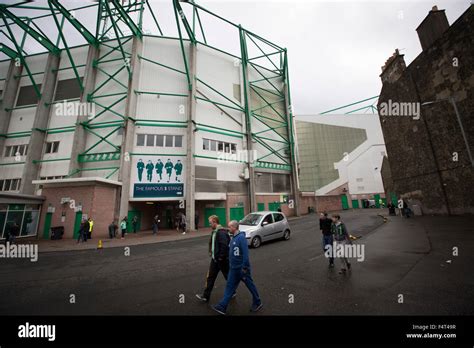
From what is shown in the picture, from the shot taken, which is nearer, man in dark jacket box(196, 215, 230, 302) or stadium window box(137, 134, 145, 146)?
man in dark jacket box(196, 215, 230, 302)

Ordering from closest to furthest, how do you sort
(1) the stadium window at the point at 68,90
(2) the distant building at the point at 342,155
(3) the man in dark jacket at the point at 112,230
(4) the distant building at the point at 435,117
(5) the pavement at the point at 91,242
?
(5) the pavement at the point at 91,242
(4) the distant building at the point at 435,117
(3) the man in dark jacket at the point at 112,230
(1) the stadium window at the point at 68,90
(2) the distant building at the point at 342,155

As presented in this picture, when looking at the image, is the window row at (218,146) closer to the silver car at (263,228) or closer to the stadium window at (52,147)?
the silver car at (263,228)

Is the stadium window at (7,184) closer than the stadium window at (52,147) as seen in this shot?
Yes

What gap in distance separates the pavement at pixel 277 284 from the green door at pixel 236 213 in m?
13.6

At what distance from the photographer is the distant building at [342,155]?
137 ft

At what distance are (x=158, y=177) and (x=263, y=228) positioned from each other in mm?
13644

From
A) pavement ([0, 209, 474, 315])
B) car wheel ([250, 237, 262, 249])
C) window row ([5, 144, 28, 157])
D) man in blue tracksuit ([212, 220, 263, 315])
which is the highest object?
window row ([5, 144, 28, 157])

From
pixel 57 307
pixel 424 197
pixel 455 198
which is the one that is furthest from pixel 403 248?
pixel 424 197

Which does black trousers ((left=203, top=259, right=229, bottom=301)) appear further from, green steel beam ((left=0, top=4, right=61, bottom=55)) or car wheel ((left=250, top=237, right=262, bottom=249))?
green steel beam ((left=0, top=4, right=61, bottom=55))

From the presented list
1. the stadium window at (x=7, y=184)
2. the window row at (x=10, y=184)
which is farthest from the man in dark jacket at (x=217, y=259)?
the stadium window at (x=7, y=184)

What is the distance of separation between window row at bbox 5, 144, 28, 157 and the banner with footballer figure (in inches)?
509

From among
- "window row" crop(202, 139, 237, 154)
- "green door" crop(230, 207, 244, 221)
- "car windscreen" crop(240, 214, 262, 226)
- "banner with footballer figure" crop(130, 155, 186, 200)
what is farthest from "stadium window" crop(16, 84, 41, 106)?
"car windscreen" crop(240, 214, 262, 226)

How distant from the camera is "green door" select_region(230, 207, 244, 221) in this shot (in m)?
21.8

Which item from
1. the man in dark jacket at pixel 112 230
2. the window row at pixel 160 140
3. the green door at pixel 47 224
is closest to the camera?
the man in dark jacket at pixel 112 230
